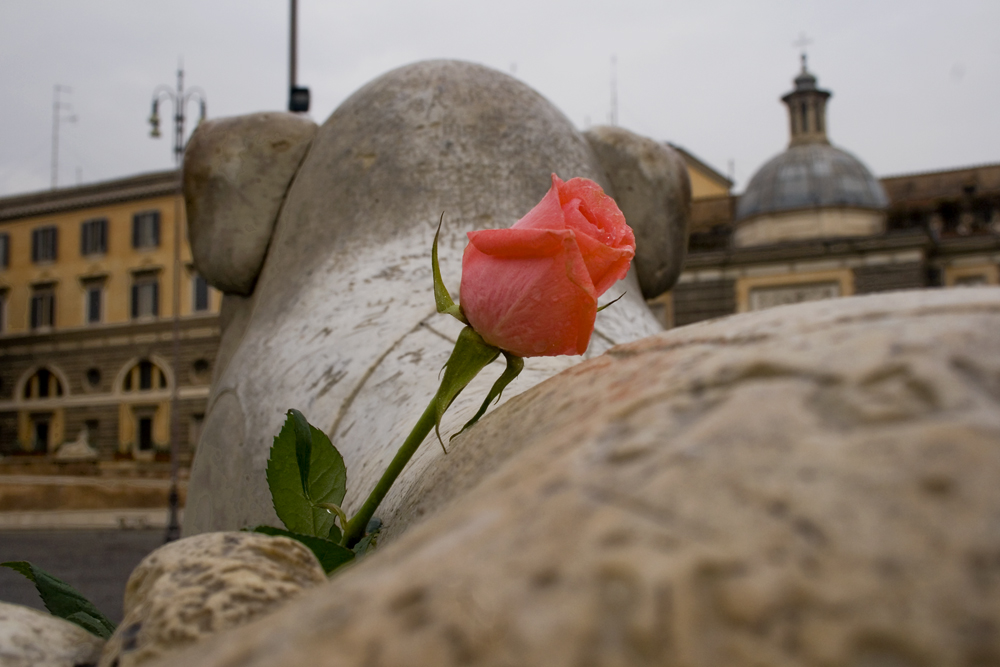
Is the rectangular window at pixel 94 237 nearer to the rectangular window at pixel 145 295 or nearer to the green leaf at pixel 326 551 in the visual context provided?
the rectangular window at pixel 145 295

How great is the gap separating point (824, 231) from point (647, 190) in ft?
87.3

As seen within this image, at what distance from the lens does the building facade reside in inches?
900

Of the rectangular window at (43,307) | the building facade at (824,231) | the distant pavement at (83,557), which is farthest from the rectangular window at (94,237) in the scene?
the building facade at (824,231)

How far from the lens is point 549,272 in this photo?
0.68 metres

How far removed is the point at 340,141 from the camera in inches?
72.1

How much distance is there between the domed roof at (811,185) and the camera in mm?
27734

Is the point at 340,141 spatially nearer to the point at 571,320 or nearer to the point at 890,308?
the point at 571,320

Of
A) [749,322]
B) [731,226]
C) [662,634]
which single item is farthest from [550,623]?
[731,226]

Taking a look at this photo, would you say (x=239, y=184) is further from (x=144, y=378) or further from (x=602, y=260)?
(x=144, y=378)

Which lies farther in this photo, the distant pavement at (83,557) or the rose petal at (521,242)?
the distant pavement at (83,557)

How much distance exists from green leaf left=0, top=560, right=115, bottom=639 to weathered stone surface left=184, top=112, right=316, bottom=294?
46.4 inches

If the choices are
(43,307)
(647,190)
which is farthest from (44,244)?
(647,190)

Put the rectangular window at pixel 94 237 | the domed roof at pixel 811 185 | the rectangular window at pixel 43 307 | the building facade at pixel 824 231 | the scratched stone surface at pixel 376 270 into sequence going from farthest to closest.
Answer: the rectangular window at pixel 43 307 < the rectangular window at pixel 94 237 < the domed roof at pixel 811 185 < the building facade at pixel 824 231 < the scratched stone surface at pixel 376 270

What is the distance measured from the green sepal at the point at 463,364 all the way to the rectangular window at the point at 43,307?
102 ft
